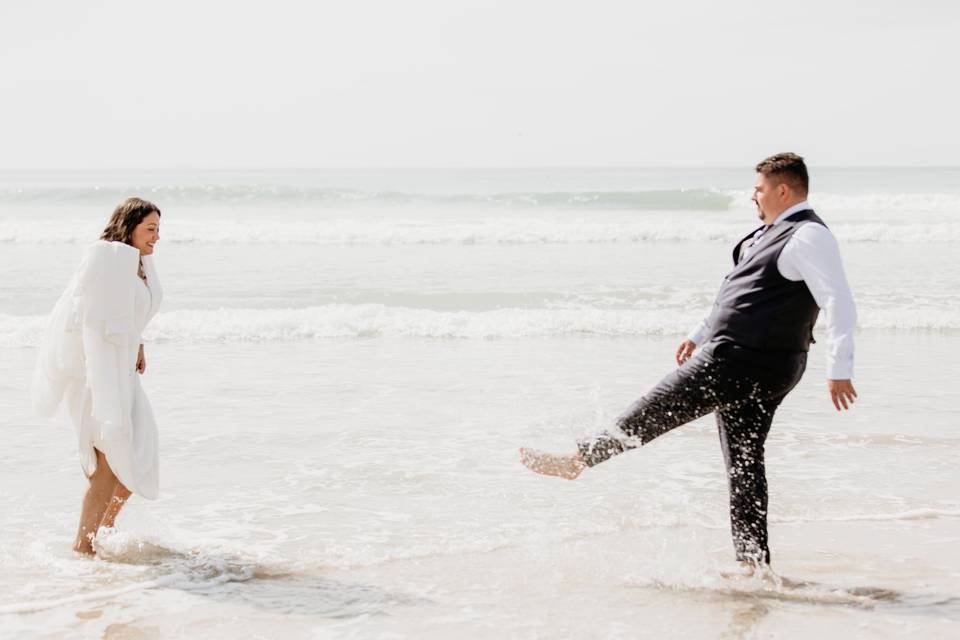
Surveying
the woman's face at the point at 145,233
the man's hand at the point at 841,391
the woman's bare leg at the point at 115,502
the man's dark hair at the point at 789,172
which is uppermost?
the man's dark hair at the point at 789,172

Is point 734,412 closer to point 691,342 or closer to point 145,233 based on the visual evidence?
point 691,342

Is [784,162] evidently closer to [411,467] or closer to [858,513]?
[858,513]

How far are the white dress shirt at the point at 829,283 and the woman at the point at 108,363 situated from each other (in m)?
2.69

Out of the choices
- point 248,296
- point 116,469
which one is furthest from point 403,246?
point 116,469

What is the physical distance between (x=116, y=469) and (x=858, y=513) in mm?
3728

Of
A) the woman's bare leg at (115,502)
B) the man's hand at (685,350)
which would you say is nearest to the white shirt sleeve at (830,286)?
the man's hand at (685,350)

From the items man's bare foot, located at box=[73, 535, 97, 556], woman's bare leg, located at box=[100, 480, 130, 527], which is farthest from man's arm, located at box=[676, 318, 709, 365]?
man's bare foot, located at box=[73, 535, 97, 556]

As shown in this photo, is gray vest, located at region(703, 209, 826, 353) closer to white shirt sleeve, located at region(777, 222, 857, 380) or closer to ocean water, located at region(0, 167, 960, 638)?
white shirt sleeve, located at region(777, 222, 857, 380)

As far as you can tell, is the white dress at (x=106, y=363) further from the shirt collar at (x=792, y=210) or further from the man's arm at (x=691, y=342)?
the shirt collar at (x=792, y=210)

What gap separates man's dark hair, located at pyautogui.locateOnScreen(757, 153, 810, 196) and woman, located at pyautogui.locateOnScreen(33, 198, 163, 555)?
259 cm

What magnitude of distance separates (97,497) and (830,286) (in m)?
3.26

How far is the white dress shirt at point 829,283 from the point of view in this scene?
150 inches

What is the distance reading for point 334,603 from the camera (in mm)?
4215

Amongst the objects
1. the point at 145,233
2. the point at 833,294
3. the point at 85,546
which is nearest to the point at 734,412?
the point at 833,294
